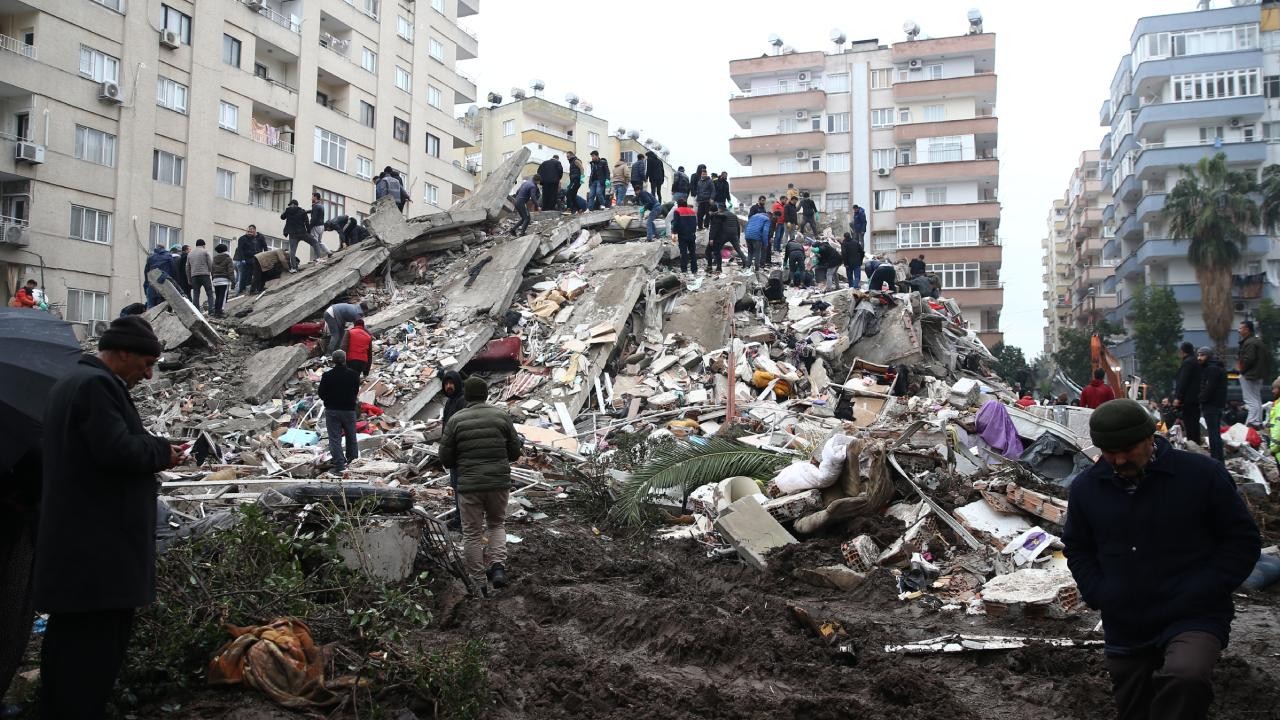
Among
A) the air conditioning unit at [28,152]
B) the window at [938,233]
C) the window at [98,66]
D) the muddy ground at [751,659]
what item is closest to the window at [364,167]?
the window at [98,66]

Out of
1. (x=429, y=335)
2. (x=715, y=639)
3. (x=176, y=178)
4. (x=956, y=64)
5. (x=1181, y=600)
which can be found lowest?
(x=715, y=639)

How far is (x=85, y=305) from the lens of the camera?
26.3 meters

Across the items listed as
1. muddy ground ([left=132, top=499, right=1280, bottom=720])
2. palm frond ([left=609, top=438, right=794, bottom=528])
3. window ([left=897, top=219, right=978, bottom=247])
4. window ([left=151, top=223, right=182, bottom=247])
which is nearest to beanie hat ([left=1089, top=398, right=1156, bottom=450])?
muddy ground ([left=132, top=499, right=1280, bottom=720])

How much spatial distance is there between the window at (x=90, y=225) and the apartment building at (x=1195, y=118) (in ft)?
147

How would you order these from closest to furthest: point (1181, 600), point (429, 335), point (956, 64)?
1. point (1181, 600)
2. point (429, 335)
3. point (956, 64)

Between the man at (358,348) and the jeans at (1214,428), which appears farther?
the man at (358,348)

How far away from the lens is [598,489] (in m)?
9.77

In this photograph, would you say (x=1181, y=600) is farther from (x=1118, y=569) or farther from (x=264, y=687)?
(x=264, y=687)

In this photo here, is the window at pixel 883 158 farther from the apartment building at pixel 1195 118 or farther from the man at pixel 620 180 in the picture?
the man at pixel 620 180

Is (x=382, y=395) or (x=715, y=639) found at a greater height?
(x=382, y=395)

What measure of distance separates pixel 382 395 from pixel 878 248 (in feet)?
135

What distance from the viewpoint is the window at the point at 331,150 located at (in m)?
35.7

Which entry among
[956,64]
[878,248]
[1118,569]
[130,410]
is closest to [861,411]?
[1118,569]

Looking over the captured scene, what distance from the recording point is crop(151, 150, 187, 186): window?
28.6 meters
